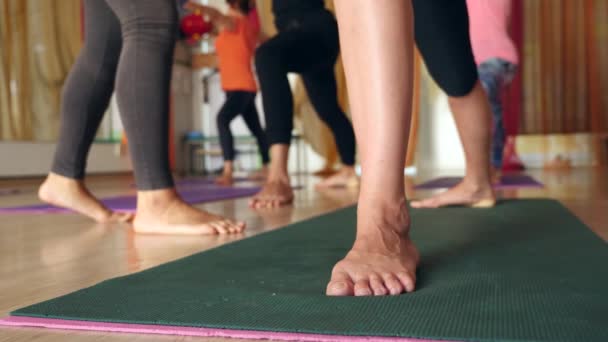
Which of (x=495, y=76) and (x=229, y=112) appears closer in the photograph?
(x=495, y=76)

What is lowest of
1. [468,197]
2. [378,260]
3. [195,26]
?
[468,197]

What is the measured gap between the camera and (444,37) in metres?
1.24

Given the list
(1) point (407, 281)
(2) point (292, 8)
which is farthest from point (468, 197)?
(2) point (292, 8)

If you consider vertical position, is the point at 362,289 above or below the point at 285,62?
below

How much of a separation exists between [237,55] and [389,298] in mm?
3633

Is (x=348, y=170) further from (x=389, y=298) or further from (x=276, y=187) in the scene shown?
(x=389, y=298)

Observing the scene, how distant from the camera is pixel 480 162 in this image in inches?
60.5

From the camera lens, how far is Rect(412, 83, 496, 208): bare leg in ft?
4.72

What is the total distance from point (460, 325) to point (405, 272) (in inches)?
6.8

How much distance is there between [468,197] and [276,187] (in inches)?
28.1

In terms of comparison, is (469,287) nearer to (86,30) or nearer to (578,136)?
(86,30)

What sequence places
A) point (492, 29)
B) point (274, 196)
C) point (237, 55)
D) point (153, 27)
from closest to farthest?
point (153, 27) → point (274, 196) → point (492, 29) → point (237, 55)

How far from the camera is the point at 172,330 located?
19.9 inches

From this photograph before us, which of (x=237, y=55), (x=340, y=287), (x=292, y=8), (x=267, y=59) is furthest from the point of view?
(x=237, y=55)
